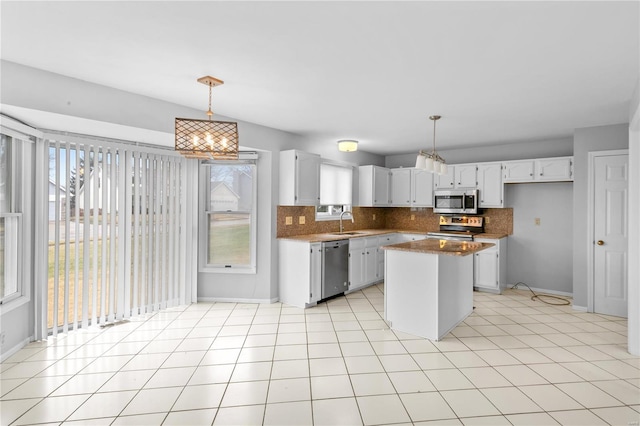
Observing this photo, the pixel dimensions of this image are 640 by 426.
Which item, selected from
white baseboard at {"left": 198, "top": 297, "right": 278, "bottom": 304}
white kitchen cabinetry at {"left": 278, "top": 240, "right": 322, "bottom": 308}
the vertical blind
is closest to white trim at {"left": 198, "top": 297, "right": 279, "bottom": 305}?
white baseboard at {"left": 198, "top": 297, "right": 278, "bottom": 304}

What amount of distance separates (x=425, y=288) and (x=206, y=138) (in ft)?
8.42

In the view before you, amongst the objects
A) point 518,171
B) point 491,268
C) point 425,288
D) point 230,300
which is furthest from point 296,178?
point 518,171

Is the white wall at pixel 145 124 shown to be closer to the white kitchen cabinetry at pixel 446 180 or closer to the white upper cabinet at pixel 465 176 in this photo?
the white kitchen cabinetry at pixel 446 180

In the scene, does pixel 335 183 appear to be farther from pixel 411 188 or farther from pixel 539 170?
pixel 539 170

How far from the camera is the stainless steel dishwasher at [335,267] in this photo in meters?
4.73

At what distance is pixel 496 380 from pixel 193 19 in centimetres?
326

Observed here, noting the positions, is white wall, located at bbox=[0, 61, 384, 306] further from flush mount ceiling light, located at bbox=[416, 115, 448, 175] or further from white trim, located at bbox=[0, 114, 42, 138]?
flush mount ceiling light, located at bbox=[416, 115, 448, 175]

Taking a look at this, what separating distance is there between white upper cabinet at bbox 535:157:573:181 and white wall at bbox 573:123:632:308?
0.55m

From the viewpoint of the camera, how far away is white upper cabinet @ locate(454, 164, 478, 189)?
5711 mm

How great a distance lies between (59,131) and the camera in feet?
11.2

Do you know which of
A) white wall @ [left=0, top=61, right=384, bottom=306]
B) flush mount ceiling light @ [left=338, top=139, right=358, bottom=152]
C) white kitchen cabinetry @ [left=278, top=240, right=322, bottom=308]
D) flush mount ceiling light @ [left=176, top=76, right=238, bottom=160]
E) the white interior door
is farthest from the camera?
flush mount ceiling light @ [left=338, top=139, right=358, bottom=152]

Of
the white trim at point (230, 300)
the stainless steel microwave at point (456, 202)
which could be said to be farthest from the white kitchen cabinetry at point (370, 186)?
the white trim at point (230, 300)

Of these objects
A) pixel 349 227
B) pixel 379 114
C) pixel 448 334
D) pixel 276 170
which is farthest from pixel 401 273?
pixel 349 227

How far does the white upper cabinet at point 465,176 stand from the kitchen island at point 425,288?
88.0 inches
